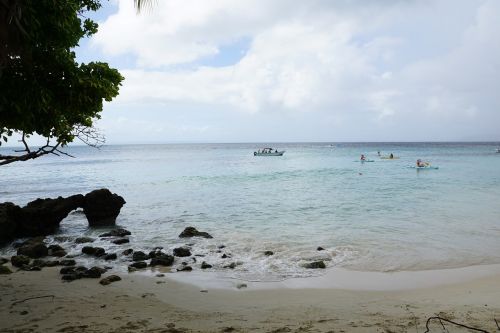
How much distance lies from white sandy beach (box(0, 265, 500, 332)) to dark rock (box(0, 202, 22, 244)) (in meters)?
5.06

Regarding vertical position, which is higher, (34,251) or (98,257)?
(34,251)

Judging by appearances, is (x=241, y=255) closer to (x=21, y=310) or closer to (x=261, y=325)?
(x=261, y=325)

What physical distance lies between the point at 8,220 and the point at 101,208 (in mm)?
4024

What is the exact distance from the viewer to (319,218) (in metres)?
17.8

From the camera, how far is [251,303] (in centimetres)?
793

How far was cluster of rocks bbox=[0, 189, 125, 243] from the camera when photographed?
1436 centimetres

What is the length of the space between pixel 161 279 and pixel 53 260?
3.91m

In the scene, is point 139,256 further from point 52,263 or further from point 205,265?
point 52,263

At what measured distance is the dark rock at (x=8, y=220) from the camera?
A: 45.4 ft

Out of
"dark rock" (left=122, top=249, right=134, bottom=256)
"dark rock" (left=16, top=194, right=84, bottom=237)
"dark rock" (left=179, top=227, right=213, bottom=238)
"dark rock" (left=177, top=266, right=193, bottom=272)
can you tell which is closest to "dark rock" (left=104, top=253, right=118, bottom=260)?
"dark rock" (left=122, top=249, right=134, bottom=256)

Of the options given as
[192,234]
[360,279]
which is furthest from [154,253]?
[360,279]

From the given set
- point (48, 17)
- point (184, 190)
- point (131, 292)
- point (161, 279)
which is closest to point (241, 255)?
point (161, 279)

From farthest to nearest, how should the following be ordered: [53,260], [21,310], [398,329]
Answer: [53,260]
[21,310]
[398,329]

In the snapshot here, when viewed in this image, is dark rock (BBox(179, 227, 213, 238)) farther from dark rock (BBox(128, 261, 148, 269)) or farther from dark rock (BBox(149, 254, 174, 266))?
dark rock (BBox(128, 261, 148, 269))
